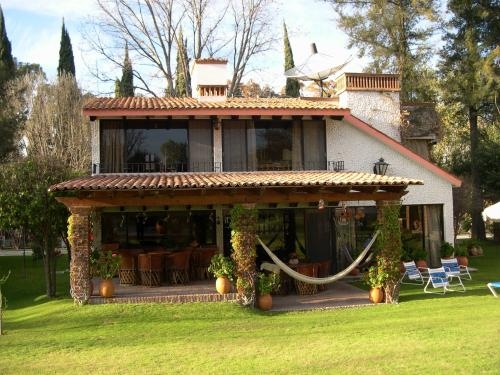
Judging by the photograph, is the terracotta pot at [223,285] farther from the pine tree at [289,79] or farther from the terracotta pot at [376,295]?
the pine tree at [289,79]

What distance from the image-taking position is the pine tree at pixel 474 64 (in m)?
25.3

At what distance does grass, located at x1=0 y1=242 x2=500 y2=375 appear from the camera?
7.74 metres

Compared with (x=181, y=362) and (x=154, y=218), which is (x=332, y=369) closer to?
(x=181, y=362)

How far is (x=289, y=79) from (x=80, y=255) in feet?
77.0

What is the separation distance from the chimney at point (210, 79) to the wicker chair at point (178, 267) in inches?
221

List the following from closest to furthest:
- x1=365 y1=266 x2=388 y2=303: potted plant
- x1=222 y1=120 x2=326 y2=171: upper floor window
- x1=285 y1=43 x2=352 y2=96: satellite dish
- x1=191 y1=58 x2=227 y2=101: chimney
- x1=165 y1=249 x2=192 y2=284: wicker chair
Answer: x1=365 y1=266 x2=388 y2=303: potted plant → x1=165 y1=249 x2=192 y2=284: wicker chair → x1=222 y1=120 x2=326 y2=171: upper floor window → x1=191 y1=58 x2=227 y2=101: chimney → x1=285 y1=43 x2=352 y2=96: satellite dish

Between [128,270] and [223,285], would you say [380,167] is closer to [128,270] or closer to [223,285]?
[223,285]

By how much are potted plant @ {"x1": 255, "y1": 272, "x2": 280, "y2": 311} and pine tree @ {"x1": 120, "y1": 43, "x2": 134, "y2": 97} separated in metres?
20.6

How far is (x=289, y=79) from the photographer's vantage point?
33375 mm

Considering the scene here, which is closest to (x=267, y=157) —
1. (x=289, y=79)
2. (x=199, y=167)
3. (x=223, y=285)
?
(x=199, y=167)

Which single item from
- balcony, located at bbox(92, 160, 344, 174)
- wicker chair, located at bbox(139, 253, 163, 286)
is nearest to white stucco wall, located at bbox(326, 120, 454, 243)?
balcony, located at bbox(92, 160, 344, 174)

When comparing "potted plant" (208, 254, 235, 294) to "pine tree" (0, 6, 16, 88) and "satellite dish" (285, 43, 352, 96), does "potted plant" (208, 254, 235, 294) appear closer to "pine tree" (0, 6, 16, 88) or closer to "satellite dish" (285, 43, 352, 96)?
"satellite dish" (285, 43, 352, 96)

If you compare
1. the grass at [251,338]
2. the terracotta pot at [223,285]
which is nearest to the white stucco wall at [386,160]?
the grass at [251,338]

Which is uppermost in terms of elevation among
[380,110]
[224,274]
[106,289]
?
[380,110]
